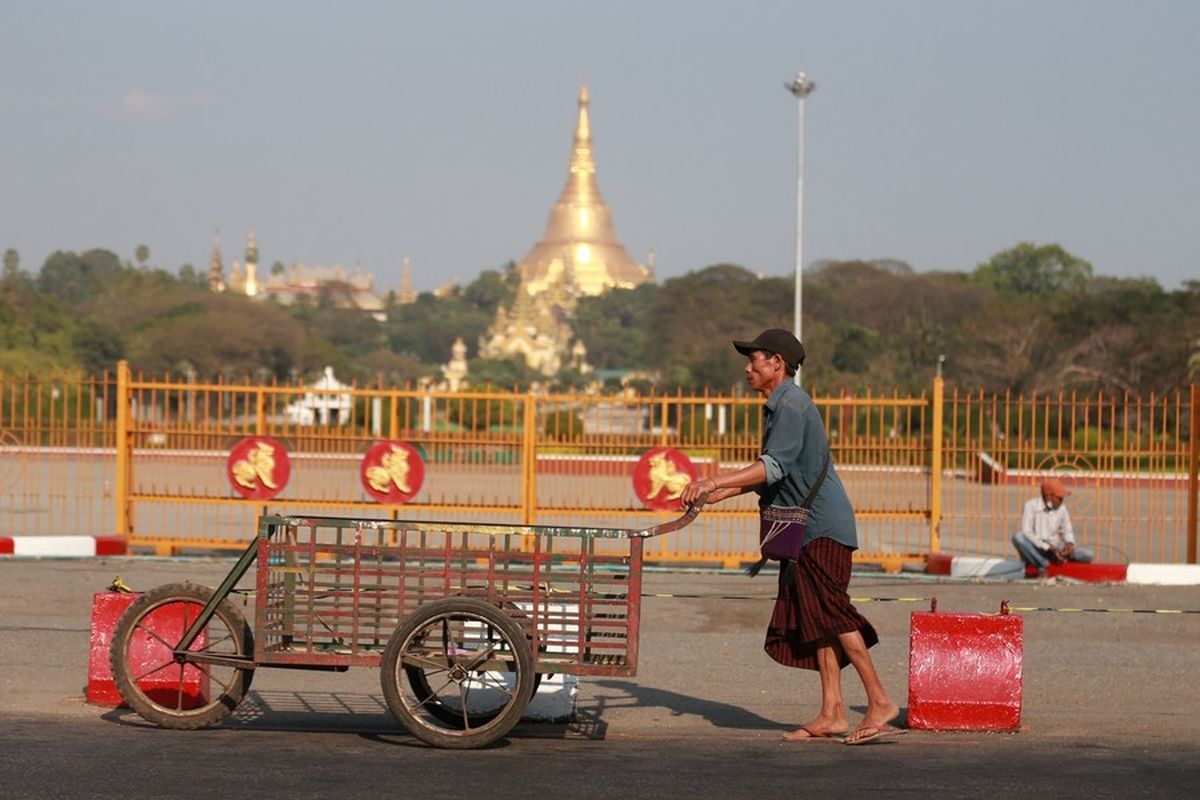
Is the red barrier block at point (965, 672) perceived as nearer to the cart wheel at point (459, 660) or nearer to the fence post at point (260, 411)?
the cart wheel at point (459, 660)

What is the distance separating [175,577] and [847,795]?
9138 mm

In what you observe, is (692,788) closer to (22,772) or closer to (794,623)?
(794,623)

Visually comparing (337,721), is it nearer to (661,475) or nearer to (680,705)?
(680,705)

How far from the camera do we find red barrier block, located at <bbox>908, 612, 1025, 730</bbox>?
8.06m

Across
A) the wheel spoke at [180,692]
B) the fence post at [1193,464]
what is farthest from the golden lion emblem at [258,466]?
the wheel spoke at [180,692]

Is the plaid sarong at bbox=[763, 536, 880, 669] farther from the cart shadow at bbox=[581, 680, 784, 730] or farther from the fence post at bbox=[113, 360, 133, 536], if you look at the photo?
the fence post at bbox=[113, 360, 133, 536]

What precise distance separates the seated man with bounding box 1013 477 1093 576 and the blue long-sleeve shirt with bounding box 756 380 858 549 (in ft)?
25.3

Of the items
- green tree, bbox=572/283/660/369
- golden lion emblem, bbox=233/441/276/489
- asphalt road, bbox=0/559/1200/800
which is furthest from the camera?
green tree, bbox=572/283/660/369

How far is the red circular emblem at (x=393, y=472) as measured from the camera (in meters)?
16.0

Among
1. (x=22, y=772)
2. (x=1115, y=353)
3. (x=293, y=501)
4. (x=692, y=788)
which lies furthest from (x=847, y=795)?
(x=1115, y=353)

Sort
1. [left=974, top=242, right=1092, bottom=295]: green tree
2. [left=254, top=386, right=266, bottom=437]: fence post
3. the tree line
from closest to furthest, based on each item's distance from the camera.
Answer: [left=254, top=386, right=266, bottom=437]: fence post → the tree line → [left=974, top=242, right=1092, bottom=295]: green tree

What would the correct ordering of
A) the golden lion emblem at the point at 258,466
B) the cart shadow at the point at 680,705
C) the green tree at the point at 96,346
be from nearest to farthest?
1. the cart shadow at the point at 680,705
2. the golden lion emblem at the point at 258,466
3. the green tree at the point at 96,346

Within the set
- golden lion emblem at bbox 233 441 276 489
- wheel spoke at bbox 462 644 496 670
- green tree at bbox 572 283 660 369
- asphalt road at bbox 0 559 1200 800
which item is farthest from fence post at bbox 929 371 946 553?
green tree at bbox 572 283 660 369

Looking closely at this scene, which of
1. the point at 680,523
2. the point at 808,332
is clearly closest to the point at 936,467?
the point at 680,523
